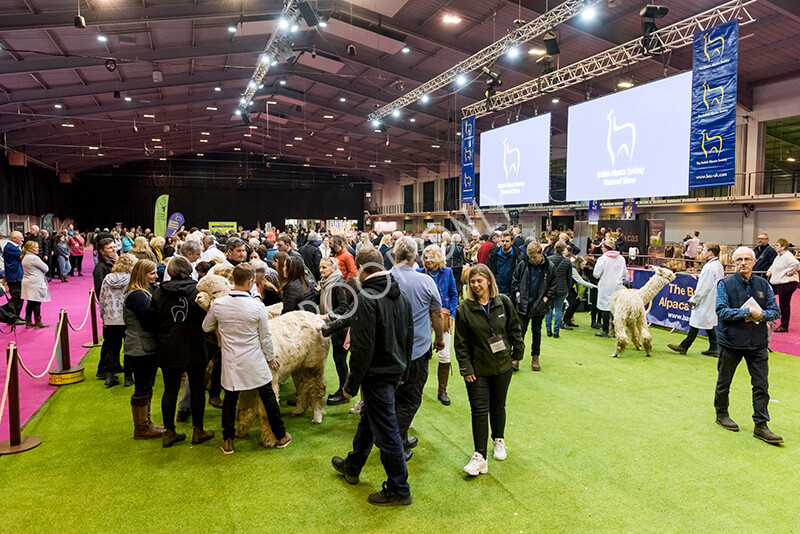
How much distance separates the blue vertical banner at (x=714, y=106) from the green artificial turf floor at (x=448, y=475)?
4214 mm

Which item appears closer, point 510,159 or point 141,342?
point 141,342

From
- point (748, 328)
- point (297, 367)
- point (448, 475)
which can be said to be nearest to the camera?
point (448, 475)

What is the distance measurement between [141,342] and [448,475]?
261 cm

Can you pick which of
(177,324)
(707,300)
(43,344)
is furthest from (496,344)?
(43,344)

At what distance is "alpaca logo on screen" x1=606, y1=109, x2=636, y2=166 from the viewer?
29.9 feet

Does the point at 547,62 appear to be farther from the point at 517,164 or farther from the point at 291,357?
the point at 291,357

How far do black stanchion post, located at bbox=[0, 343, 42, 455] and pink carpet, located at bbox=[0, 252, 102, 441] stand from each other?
375 mm

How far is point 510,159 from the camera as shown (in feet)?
40.7

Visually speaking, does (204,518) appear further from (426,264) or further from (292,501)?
(426,264)

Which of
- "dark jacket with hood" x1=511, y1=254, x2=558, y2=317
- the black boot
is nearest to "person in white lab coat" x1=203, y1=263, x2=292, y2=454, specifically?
"dark jacket with hood" x1=511, y1=254, x2=558, y2=317

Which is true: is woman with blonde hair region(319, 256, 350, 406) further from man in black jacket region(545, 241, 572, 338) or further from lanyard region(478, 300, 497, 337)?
man in black jacket region(545, 241, 572, 338)

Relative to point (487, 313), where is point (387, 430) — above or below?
below

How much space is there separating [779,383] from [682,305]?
262cm

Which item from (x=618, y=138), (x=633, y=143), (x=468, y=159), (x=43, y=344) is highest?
(x=468, y=159)
